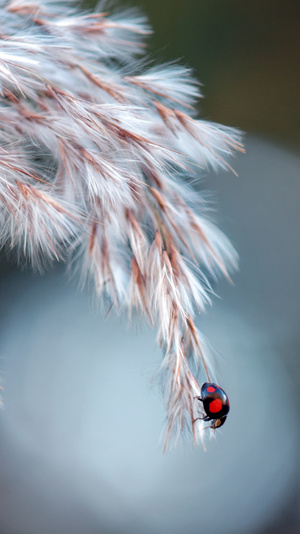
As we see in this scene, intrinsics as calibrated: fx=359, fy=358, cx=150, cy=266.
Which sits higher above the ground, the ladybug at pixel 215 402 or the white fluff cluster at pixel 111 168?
the white fluff cluster at pixel 111 168

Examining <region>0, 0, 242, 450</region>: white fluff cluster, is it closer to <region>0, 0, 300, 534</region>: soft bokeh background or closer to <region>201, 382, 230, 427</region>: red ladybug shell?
<region>201, 382, 230, 427</region>: red ladybug shell

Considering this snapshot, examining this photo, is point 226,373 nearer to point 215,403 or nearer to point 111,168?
point 215,403

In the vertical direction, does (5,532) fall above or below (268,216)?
below

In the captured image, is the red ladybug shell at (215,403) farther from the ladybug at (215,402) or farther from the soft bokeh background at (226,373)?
the soft bokeh background at (226,373)

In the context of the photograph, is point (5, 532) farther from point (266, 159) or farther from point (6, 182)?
point (266, 159)

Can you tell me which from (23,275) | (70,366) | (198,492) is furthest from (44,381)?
(198,492)

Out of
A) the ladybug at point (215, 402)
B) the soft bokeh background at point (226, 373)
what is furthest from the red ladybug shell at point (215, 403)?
the soft bokeh background at point (226, 373)

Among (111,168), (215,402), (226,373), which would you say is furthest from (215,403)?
(226,373)
